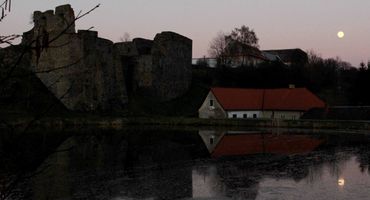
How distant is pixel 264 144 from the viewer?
2331cm

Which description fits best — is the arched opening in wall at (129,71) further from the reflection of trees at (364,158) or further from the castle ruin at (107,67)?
the reflection of trees at (364,158)

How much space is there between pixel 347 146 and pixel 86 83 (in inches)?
817

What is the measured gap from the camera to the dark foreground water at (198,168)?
11883mm

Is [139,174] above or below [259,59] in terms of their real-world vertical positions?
below

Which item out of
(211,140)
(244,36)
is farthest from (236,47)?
(211,140)

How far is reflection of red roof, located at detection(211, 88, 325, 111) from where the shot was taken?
3853 centimetres

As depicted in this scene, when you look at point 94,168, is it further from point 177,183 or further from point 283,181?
point 283,181

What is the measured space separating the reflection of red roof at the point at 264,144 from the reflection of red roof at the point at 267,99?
1075 cm

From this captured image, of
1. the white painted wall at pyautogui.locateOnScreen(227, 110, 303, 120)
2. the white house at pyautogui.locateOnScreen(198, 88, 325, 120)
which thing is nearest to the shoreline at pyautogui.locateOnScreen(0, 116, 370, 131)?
the white house at pyautogui.locateOnScreen(198, 88, 325, 120)

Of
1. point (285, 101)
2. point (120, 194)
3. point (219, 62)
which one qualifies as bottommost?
point (120, 194)

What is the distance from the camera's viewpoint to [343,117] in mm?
35656

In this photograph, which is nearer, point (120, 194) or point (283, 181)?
point (120, 194)

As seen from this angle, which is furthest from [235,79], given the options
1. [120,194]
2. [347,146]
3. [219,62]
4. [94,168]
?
[120,194]

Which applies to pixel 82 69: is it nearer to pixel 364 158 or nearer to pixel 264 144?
pixel 264 144
